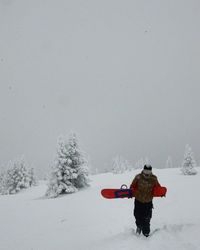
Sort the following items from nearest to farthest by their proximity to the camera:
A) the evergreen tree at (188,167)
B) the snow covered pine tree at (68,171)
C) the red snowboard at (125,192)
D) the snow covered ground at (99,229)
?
the snow covered ground at (99,229)
the red snowboard at (125,192)
the snow covered pine tree at (68,171)
the evergreen tree at (188,167)

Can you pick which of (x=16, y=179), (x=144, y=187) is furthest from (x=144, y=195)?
(x=16, y=179)

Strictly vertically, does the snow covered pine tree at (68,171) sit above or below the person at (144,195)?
below

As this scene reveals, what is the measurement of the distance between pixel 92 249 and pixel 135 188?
2.26m

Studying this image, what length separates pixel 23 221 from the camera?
51.6 ft

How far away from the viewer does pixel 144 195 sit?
9039mm

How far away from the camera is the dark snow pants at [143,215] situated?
8938 mm

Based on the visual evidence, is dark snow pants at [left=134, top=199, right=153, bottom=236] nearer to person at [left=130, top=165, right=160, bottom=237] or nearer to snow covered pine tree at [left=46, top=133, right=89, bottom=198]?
person at [left=130, top=165, right=160, bottom=237]

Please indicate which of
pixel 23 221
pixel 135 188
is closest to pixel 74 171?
pixel 23 221

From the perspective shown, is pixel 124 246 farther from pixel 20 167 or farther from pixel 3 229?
pixel 20 167

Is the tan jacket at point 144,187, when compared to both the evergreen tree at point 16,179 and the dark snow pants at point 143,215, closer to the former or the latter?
the dark snow pants at point 143,215

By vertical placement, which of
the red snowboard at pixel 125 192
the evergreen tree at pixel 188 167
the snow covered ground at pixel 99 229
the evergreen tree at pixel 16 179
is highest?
the red snowboard at pixel 125 192

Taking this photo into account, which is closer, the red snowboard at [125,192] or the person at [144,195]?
the person at [144,195]

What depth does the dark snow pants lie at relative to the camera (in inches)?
352

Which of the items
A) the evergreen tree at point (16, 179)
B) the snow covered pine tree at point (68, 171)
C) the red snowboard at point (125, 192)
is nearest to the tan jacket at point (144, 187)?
the red snowboard at point (125, 192)
